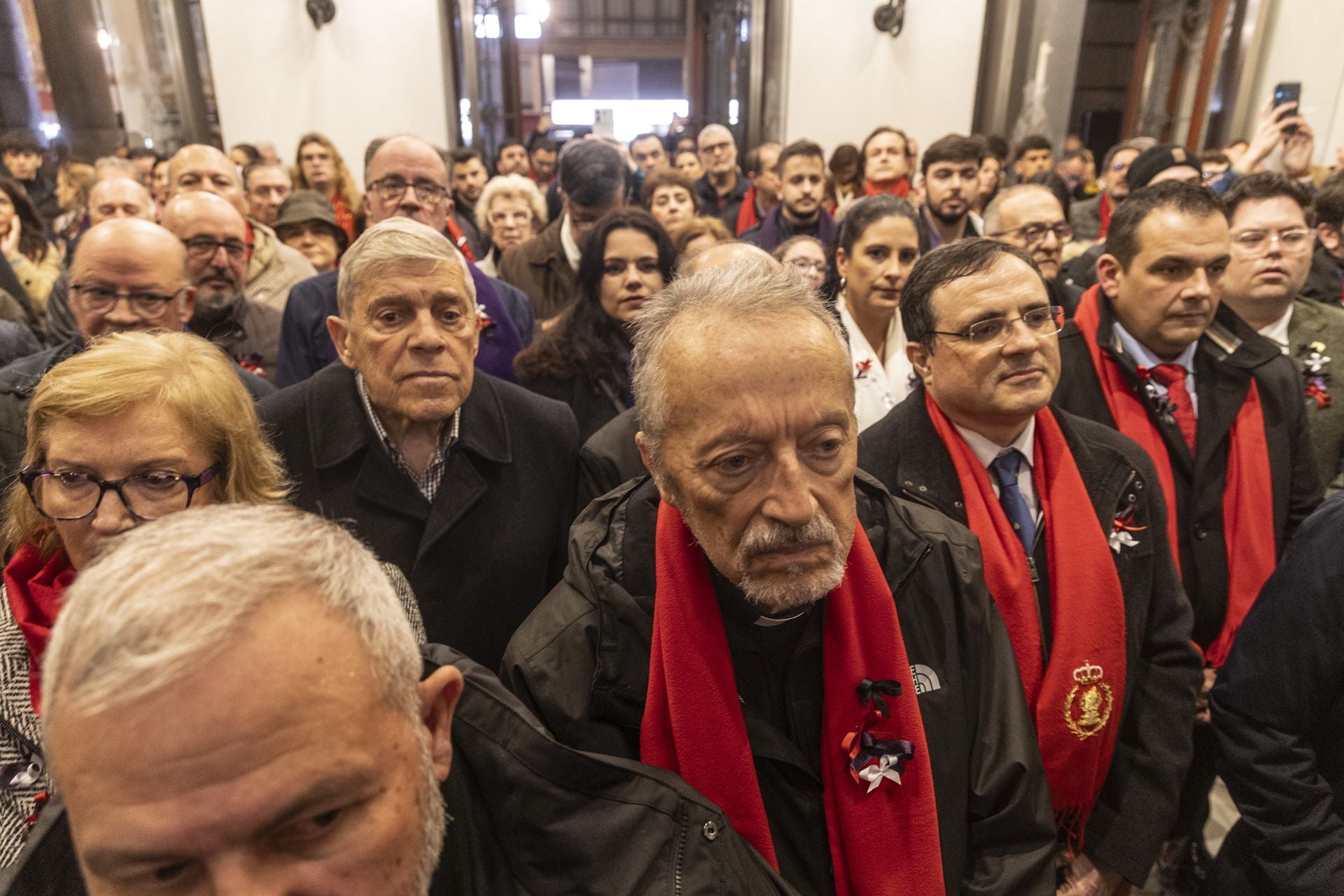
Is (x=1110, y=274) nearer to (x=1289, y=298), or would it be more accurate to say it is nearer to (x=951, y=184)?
(x=1289, y=298)

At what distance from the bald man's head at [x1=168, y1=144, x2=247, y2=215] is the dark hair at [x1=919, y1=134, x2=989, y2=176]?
3824mm

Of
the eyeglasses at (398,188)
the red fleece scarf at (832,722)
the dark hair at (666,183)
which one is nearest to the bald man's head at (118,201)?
the eyeglasses at (398,188)

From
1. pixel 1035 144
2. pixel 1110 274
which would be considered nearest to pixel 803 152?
pixel 1110 274

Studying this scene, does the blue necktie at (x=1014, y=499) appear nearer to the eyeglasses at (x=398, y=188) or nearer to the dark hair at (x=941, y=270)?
the dark hair at (x=941, y=270)

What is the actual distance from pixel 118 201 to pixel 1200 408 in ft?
15.8

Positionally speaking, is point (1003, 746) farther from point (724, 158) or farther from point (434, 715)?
point (724, 158)

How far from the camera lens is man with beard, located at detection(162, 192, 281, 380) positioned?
10.0ft

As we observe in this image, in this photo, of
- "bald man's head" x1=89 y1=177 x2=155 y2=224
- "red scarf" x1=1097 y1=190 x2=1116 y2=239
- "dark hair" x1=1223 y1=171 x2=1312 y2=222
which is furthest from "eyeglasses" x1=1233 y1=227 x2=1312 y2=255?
"bald man's head" x1=89 y1=177 x2=155 y2=224

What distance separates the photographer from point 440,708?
1.15 meters

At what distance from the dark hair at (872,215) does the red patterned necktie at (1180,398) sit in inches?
43.6

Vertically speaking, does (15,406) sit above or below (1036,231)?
below

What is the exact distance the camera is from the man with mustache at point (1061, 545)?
1904mm

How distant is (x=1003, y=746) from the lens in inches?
62.2

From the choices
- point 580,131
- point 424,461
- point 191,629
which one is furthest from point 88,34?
point 191,629
